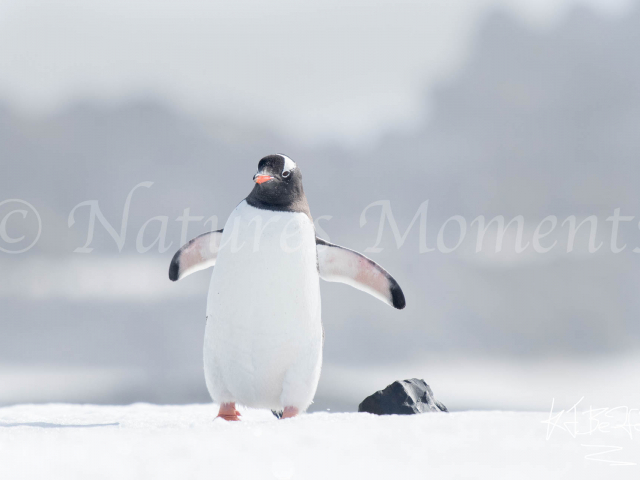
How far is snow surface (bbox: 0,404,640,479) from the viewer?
226 cm

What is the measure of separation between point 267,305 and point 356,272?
957mm

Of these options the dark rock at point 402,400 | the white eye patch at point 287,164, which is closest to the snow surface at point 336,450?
the dark rock at point 402,400

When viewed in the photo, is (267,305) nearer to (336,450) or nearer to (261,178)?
(261,178)

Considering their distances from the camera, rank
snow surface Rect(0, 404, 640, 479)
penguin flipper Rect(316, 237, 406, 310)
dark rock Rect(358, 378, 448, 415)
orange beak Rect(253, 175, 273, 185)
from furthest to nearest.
→ penguin flipper Rect(316, 237, 406, 310) → dark rock Rect(358, 378, 448, 415) → orange beak Rect(253, 175, 273, 185) → snow surface Rect(0, 404, 640, 479)

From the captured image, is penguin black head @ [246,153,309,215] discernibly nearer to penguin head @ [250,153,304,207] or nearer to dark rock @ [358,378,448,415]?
penguin head @ [250,153,304,207]

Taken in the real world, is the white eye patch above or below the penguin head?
above

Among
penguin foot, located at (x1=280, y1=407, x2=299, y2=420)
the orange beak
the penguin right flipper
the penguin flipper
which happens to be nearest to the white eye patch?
the orange beak

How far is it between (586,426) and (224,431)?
185 cm

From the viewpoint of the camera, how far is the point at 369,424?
3.00 m

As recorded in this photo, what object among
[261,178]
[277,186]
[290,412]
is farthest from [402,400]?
[261,178]

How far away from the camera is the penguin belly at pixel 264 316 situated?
3.90 m

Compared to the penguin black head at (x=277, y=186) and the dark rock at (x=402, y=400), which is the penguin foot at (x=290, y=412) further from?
the penguin black head at (x=277, y=186)

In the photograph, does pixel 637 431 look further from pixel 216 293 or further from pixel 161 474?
pixel 216 293

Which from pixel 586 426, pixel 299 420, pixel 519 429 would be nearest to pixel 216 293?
pixel 299 420
